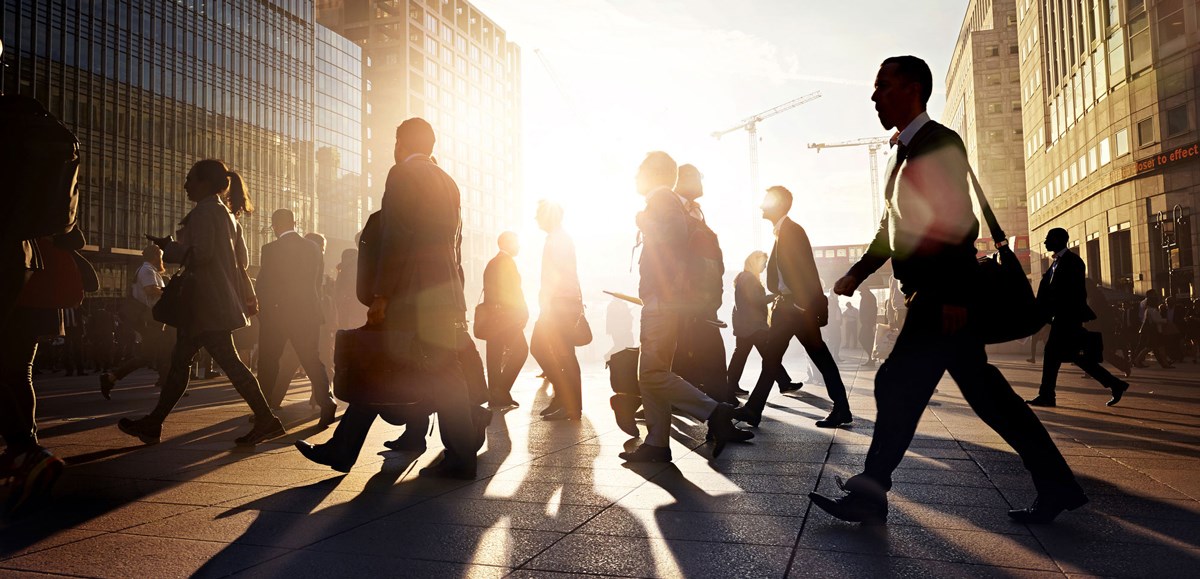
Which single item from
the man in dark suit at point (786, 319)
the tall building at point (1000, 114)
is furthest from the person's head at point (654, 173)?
the tall building at point (1000, 114)

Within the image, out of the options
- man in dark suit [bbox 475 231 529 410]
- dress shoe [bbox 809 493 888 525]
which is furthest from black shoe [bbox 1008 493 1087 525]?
man in dark suit [bbox 475 231 529 410]

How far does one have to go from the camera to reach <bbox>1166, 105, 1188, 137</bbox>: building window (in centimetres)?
3303

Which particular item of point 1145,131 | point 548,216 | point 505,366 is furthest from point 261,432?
point 1145,131

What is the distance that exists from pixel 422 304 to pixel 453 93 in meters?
117

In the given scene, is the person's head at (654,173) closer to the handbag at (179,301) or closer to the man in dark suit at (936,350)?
the man in dark suit at (936,350)

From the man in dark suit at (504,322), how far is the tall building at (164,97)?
39003 millimetres

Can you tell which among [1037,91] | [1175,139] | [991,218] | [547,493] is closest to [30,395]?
[547,493]

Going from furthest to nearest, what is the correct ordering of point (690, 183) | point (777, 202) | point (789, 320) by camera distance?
point (789, 320)
point (777, 202)
point (690, 183)

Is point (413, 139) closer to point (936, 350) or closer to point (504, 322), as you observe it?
point (936, 350)

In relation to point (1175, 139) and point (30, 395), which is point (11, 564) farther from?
point (1175, 139)

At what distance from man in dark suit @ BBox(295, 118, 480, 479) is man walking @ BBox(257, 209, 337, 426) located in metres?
2.65

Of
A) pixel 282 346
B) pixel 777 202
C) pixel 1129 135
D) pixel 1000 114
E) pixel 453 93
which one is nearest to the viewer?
pixel 777 202

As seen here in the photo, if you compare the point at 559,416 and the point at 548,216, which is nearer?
the point at 559,416

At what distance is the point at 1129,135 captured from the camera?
3584cm
